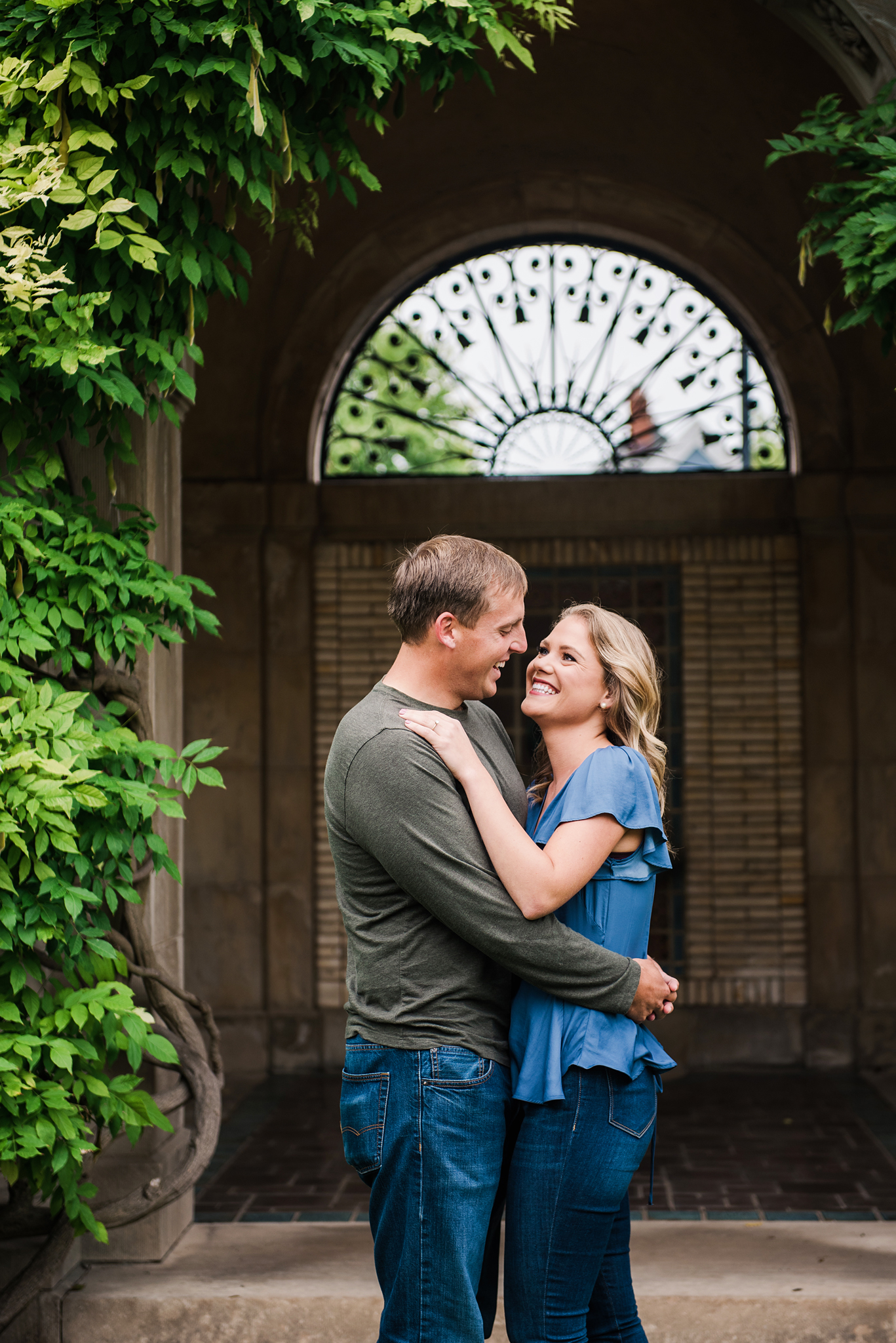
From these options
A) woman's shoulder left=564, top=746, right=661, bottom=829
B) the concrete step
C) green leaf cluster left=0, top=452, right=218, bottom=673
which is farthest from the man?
the concrete step

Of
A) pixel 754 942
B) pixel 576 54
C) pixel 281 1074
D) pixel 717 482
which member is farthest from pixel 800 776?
pixel 576 54

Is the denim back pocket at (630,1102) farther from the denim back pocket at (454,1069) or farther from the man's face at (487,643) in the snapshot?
the man's face at (487,643)

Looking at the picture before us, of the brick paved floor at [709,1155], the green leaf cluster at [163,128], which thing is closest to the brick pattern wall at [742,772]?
the brick paved floor at [709,1155]

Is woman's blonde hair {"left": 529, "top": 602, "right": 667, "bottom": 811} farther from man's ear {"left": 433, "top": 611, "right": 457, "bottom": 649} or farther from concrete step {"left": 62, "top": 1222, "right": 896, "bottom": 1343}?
concrete step {"left": 62, "top": 1222, "right": 896, "bottom": 1343}

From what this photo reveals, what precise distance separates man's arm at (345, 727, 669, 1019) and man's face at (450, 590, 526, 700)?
8.0 inches

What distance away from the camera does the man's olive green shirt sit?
90.4 inches

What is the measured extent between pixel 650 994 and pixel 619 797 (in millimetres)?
387

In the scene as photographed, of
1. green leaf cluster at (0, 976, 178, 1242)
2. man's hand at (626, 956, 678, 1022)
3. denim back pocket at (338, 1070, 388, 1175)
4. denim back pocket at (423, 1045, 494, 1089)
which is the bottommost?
green leaf cluster at (0, 976, 178, 1242)

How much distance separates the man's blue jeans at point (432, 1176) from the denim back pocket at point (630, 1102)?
0.22m

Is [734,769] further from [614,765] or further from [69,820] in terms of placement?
[614,765]

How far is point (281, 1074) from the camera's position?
7637 millimetres

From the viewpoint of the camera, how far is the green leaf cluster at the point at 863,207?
371 cm

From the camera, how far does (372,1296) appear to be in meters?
3.96

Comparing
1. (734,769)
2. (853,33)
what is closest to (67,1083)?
(853,33)
